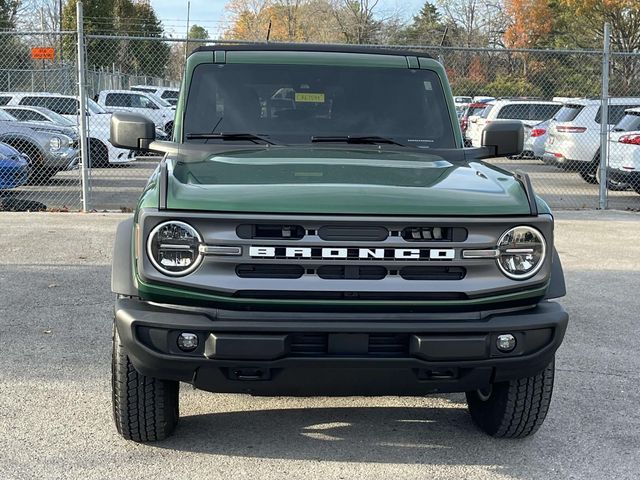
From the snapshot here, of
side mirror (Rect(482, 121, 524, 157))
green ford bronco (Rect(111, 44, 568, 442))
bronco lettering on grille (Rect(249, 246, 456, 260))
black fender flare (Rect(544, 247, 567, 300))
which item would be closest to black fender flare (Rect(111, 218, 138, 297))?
green ford bronco (Rect(111, 44, 568, 442))

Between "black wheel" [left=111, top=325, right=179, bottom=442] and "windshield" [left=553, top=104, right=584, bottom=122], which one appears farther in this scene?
"windshield" [left=553, top=104, right=584, bottom=122]

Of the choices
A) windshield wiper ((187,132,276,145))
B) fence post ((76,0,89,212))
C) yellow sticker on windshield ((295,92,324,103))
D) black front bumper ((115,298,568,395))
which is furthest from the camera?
fence post ((76,0,89,212))

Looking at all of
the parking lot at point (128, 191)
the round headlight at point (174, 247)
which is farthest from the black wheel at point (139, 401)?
the parking lot at point (128, 191)

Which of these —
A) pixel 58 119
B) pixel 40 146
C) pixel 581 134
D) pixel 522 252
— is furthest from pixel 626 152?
pixel 522 252

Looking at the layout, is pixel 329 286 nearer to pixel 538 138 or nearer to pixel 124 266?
pixel 124 266

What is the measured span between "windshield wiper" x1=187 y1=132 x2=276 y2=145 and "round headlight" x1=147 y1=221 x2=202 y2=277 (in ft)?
4.50

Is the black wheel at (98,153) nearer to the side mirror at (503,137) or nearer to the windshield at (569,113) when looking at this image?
the windshield at (569,113)

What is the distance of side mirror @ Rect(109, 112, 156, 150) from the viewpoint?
486 cm

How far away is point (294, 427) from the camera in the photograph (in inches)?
173

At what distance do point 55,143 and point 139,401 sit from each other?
11808mm

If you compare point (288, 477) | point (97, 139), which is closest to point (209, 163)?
point (288, 477)

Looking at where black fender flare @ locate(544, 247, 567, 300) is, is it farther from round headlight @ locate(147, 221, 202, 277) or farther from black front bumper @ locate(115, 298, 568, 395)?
round headlight @ locate(147, 221, 202, 277)

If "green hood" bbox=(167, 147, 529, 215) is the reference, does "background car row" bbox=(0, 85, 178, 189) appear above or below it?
below

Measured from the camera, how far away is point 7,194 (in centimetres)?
1351
